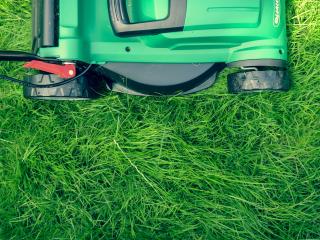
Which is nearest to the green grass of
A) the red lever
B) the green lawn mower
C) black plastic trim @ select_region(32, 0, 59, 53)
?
the green lawn mower

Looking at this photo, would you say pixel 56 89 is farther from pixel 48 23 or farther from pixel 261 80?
pixel 261 80

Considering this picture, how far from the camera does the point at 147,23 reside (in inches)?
66.1

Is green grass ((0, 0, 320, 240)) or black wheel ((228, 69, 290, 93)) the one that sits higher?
black wheel ((228, 69, 290, 93))

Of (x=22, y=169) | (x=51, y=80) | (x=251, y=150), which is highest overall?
(x=51, y=80)

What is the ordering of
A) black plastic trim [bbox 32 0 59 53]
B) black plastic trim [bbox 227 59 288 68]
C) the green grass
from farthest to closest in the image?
the green grass, black plastic trim [bbox 227 59 288 68], black plastic trim [bbox 32 0 59 53]

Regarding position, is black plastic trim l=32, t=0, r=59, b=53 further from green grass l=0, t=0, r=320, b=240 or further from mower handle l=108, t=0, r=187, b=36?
green grass l=0, t=0, r=320, b=240

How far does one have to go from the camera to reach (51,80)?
1784 millimetres

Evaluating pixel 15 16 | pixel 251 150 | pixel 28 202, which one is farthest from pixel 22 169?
pixel 251 150

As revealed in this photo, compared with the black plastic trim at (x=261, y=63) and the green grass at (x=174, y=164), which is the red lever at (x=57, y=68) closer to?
the green grass at (x=174, y=164)

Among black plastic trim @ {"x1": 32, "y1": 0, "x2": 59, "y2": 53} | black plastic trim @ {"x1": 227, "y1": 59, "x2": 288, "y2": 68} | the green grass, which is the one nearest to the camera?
black plastic trim @ {"x1": 32, "y1": 0, "x2": 59, "y2": 53}

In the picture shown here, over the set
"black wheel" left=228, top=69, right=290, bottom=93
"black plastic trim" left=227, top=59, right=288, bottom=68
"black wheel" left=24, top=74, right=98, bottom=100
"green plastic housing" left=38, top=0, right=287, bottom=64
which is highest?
"green plastic housing" left=38, top=0, right=287, bottom=64

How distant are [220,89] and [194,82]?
17cm

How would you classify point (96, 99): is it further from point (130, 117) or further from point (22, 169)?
point (22, 169)

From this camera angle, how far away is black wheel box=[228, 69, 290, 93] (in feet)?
5.95
